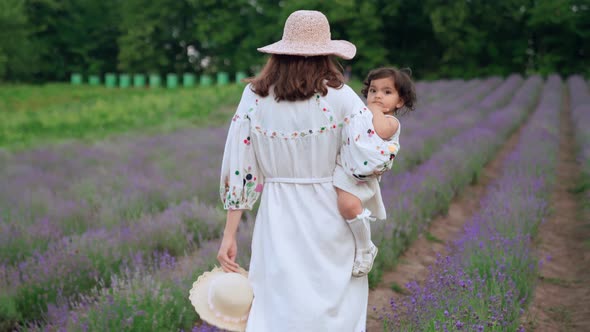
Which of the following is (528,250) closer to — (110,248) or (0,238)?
(110,248)

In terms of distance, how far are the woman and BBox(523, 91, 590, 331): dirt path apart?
1.98 metres

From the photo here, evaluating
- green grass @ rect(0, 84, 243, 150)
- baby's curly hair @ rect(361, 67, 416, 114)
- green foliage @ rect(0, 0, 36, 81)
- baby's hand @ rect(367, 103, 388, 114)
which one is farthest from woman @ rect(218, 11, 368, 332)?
green foliage @ rect(0, 0, 36, 81)

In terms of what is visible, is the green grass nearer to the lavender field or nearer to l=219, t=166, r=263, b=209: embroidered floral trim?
the lavender field

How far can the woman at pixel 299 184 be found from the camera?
2.25 meters

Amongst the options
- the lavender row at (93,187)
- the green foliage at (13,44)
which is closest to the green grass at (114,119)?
the lavender row at (93,187)

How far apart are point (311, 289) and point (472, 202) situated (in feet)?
17.4

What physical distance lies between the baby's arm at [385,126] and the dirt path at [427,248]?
1824 mm

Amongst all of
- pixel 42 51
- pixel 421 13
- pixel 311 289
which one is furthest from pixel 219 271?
pixel 42 51

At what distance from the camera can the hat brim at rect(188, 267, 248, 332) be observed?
88.5 inches

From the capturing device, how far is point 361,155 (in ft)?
7.22

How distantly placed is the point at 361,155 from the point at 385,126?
184 millimetres

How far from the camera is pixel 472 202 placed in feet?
23.5

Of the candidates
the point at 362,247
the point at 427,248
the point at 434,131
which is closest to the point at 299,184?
the point at 362,247

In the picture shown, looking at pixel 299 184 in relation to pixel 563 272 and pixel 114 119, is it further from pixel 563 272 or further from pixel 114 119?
pixel 114 119
